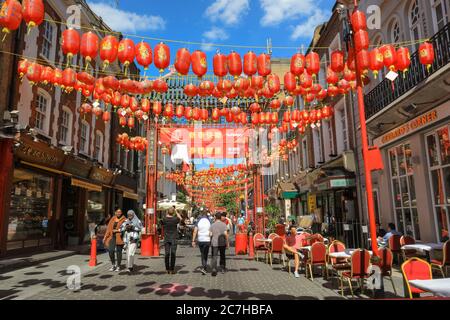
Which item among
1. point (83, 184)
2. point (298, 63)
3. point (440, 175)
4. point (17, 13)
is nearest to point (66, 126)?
point (83, 184)

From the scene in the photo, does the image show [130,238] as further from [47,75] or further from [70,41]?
[70,41]

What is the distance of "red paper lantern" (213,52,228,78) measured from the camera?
7.70 m

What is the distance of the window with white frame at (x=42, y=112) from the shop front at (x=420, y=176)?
14084 mm

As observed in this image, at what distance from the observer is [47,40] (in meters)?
13.7

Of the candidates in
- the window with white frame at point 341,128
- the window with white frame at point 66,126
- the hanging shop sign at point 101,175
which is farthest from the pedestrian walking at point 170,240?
the window with white frame at point 341,128

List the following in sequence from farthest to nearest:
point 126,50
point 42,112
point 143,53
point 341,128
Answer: point 341,128, point 42,112, point 143,53, point 126,50

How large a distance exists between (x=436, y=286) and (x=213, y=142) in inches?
537

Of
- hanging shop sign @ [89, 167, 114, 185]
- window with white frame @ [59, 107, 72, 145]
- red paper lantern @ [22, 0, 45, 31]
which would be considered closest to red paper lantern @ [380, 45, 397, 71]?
red paper lantern @ [22, 0, 45, 31]

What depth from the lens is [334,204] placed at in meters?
18.5

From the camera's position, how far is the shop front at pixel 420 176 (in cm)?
934

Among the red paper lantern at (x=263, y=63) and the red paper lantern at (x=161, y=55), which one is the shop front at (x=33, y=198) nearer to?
the red paper lantern at (x=161, y=55)

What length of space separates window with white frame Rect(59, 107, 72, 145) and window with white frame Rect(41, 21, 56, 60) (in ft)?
8.65

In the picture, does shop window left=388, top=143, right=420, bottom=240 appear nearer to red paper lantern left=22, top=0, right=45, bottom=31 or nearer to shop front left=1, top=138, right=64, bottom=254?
red paper lantern left=22, top=0, right=45, bottom=31

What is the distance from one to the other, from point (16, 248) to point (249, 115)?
11363mm
